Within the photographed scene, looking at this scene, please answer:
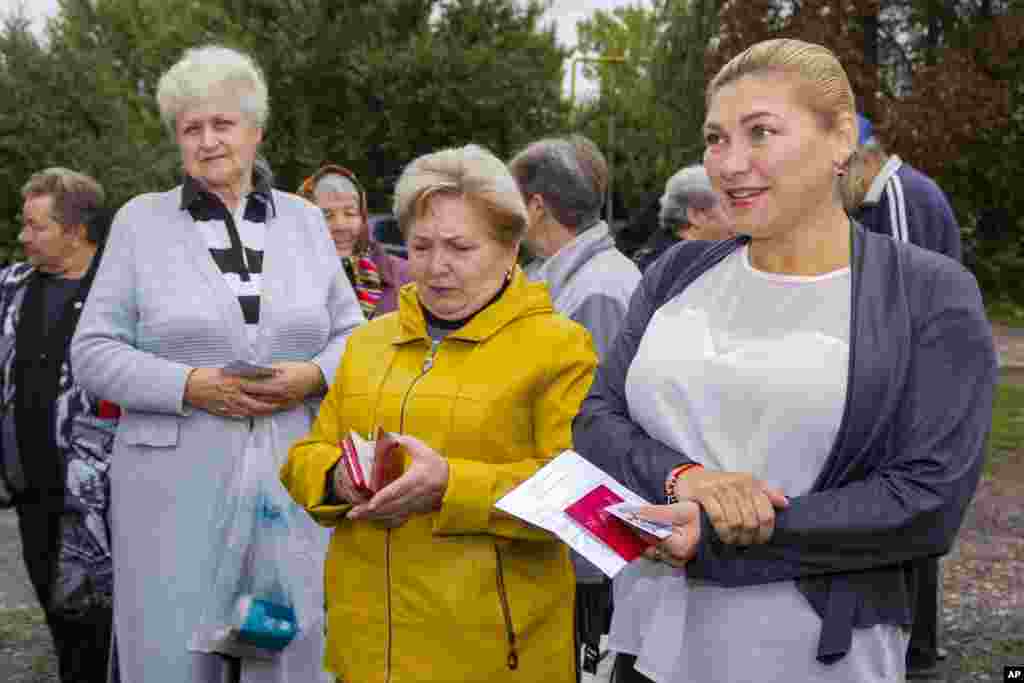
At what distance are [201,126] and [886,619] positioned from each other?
2575mm

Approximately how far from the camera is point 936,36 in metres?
27.4

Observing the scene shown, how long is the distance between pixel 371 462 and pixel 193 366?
1044 millimetres

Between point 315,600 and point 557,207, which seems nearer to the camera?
point 315,600

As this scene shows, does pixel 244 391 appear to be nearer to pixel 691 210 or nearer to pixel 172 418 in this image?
pixel 172 418

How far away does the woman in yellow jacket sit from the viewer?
290 centimetres

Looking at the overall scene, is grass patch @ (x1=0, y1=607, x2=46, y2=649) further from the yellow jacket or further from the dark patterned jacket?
the yellow jacket

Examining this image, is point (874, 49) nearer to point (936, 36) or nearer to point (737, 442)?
point (936, 36)

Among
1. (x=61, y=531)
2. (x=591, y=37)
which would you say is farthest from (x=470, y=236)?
(x=591, y=37)

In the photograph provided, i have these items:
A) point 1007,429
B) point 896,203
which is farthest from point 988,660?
point 1007,429

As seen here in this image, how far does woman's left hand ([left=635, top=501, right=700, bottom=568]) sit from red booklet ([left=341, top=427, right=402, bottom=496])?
0.74 m

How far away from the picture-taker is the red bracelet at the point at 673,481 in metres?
2.31

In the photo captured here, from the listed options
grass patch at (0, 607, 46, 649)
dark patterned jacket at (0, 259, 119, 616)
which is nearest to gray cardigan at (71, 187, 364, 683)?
dark patterned jacket at (0, 259, 119, 616)

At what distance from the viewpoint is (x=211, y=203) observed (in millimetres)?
3805

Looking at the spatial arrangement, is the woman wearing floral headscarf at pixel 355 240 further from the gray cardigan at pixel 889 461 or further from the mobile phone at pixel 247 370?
the gray cardigan at pixel 889 461
